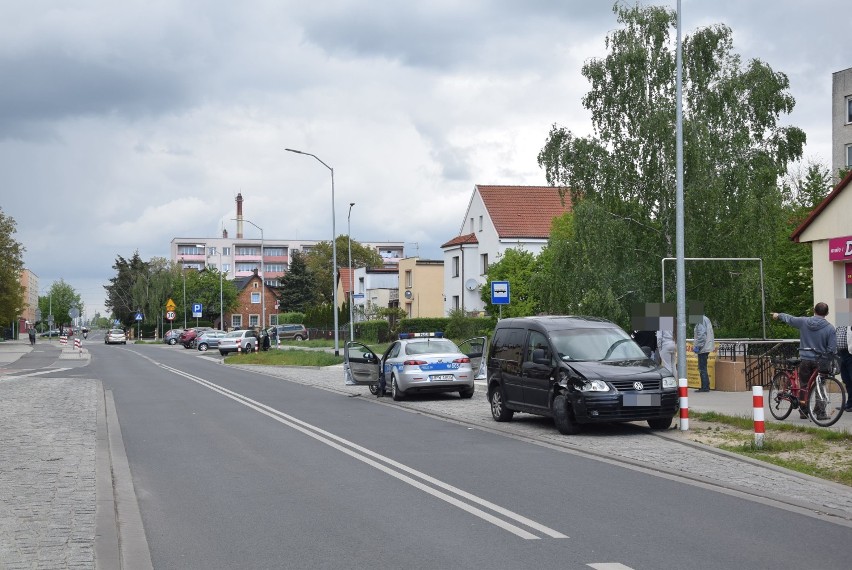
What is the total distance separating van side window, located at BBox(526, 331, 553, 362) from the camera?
15836mm

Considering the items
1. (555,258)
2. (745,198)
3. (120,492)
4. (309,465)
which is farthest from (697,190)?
(120,492)

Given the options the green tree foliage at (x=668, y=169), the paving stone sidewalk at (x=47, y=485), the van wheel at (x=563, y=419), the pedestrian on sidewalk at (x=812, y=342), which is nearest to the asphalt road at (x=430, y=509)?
the paving stone sidewalk at (x=47, y=485)

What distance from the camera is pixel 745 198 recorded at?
3256cm

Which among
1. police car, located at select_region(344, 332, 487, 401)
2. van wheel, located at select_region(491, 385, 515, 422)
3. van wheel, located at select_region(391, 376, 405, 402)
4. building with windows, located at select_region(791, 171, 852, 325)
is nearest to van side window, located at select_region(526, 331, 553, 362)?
van wheel, located at select_region(491, 385, 515, 422)

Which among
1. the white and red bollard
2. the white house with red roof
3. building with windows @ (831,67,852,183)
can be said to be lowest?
the white and red bollard

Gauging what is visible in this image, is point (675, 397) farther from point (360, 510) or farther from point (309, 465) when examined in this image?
point (360, 510)

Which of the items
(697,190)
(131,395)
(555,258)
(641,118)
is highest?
(641,118)

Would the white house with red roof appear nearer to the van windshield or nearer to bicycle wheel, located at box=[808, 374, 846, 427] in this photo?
the van windshield

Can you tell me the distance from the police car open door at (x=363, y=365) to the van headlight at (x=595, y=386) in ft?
32.8

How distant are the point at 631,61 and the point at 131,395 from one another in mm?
20241

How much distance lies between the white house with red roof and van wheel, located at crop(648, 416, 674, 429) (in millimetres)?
46343

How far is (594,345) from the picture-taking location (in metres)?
15.9

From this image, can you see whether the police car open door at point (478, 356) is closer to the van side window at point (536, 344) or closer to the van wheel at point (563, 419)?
the van side window at point (536, 344)

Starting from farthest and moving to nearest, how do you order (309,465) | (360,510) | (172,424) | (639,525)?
(172,424) → (309,465) → (360,510) → (639,525)
